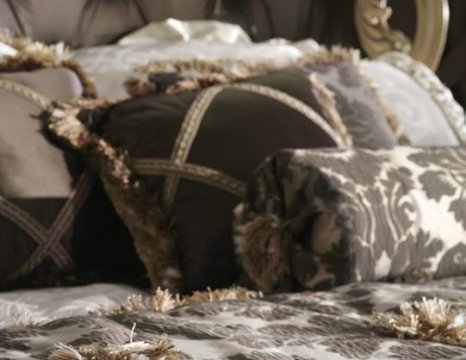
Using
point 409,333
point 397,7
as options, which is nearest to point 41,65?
point 409,333

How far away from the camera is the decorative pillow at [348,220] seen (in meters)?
1.18

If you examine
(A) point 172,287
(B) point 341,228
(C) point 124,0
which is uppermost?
(C) point 124,0

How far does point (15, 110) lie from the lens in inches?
54.5

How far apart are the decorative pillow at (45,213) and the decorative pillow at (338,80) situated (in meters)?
0.19

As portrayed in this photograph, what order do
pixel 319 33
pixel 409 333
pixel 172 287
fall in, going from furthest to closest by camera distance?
pixel 319 33 → pixel 172 287 → pixel 409 333

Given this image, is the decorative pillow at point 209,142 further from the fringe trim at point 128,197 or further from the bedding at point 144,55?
the bedding at point 144,55

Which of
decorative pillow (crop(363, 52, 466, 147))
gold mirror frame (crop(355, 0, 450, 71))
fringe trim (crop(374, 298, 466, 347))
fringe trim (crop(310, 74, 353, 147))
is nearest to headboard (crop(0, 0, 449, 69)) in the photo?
gold mirror frame (crop(355, 0, 450, 71))

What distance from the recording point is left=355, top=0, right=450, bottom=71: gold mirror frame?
2197 mm

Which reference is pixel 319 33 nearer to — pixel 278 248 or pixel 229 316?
pixel 278 248

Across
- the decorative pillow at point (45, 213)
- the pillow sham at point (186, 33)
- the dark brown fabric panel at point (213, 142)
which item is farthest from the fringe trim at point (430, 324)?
the pillow sham at point (186, 33)

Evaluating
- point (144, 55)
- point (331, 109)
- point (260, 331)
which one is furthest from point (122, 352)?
point (144, 55)

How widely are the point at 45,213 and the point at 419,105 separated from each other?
0.76 metres

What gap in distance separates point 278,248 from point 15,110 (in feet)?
1.48

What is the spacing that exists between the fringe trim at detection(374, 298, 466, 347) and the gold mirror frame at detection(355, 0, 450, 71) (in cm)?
133
